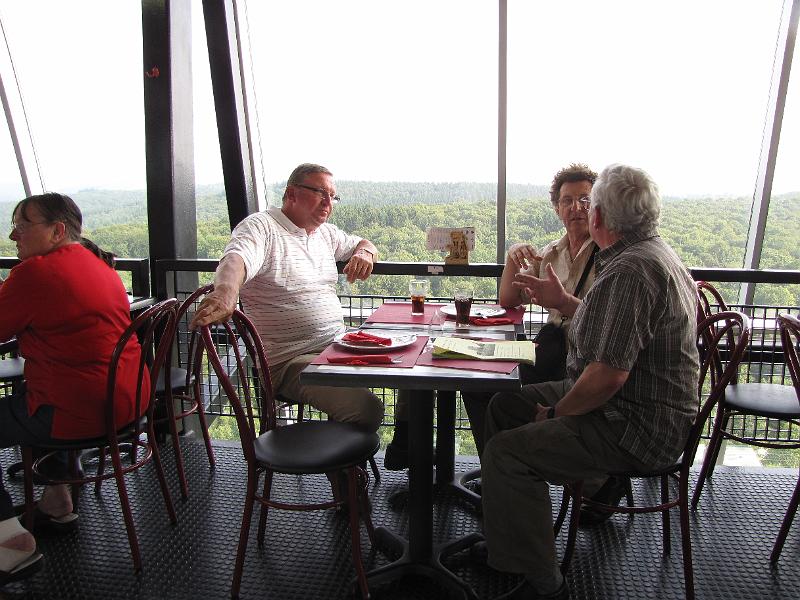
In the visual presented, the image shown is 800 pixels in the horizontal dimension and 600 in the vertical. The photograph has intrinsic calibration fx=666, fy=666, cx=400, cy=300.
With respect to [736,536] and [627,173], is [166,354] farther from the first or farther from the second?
[736,536]

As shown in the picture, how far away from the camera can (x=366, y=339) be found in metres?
2.30

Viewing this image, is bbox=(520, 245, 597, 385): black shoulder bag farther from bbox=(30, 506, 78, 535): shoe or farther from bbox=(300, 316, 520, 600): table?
bbox=(30, 506, 78, 535): shoe

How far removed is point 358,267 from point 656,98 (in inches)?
91.2

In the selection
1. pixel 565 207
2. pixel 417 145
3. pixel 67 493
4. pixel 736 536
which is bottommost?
pixel 736 536

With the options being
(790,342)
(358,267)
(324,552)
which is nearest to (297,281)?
(358,267)

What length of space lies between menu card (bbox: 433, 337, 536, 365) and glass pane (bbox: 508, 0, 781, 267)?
2018 millimetres

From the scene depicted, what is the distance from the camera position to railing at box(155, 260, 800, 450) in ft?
10.7

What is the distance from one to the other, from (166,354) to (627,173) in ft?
6.06

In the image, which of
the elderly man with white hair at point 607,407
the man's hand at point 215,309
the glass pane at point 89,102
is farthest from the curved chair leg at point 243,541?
the glass pane at point 89,102

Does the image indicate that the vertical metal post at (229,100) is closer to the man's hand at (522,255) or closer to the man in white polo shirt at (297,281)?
the man in white polo shirt at (297,281)

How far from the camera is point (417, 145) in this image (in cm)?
448

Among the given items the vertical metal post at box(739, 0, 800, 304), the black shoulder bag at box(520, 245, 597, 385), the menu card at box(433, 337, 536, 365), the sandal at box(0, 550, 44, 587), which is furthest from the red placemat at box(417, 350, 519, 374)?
the vertical metal post at box(739, 0, 800, 304)

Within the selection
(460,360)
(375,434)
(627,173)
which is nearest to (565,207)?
(627,173)

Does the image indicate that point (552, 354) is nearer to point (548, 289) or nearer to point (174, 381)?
point (548, 289)
